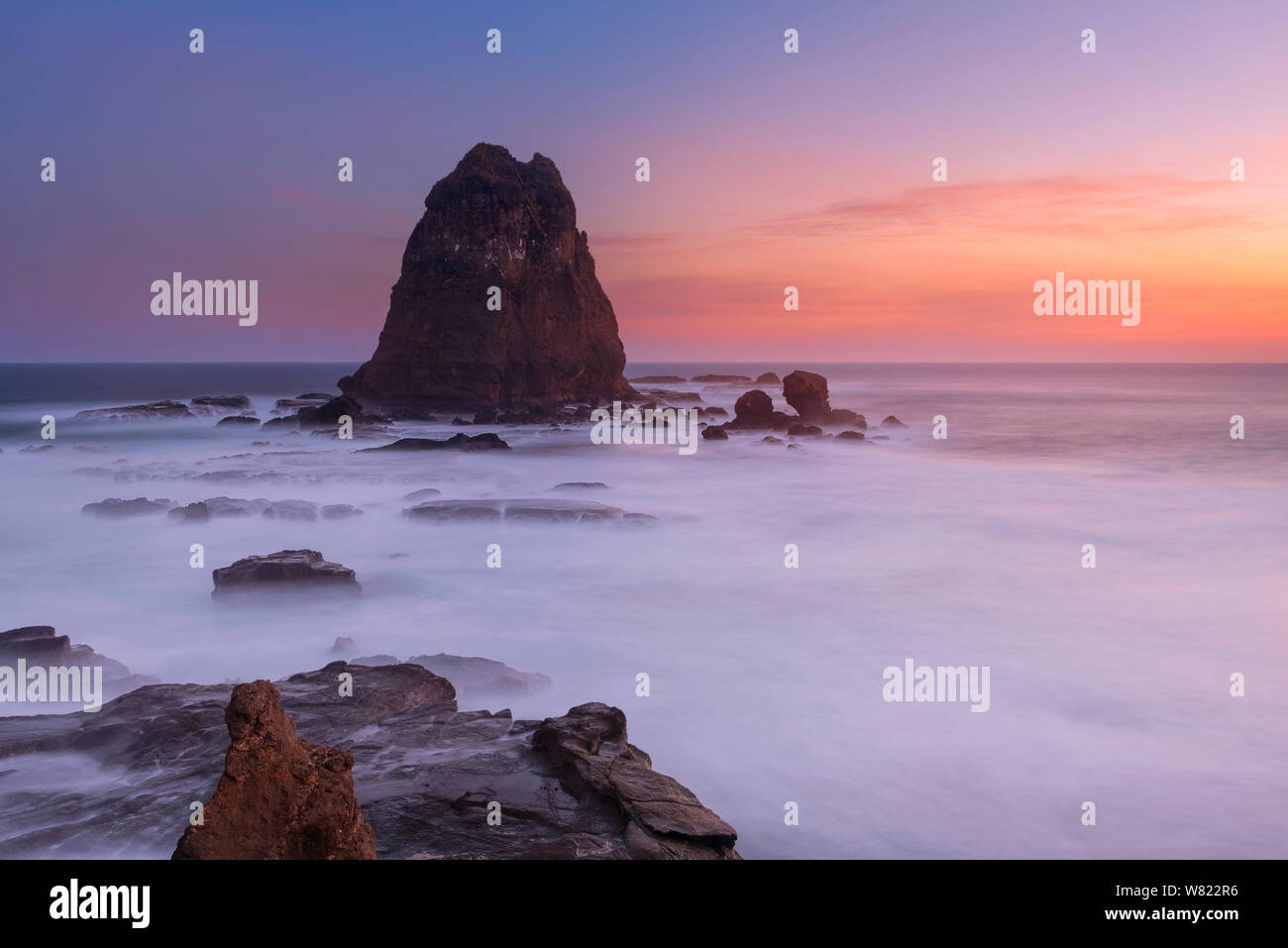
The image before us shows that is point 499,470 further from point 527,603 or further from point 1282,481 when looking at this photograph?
point 1282,481

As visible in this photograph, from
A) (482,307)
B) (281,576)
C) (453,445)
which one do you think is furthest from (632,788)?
(482,307)

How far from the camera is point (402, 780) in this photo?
5.78 metres

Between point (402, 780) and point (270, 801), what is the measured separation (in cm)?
184

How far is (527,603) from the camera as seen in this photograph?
46.3 feet

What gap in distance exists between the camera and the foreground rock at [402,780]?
16.6ft

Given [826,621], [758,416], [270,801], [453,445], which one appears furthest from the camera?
[758,416]

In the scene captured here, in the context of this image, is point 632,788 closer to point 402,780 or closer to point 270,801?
point 402,780

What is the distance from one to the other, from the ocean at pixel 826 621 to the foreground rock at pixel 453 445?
4.13 metres

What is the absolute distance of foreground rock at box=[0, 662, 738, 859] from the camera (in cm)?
507

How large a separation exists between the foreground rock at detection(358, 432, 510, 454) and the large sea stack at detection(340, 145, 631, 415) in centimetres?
1718

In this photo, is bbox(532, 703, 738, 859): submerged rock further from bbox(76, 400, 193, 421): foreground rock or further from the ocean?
bbox(76, 400, 193, 421): foreground rock

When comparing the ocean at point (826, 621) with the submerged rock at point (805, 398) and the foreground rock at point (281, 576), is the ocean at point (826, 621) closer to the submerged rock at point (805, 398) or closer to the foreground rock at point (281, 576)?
the foreground rock at point (281, 576)

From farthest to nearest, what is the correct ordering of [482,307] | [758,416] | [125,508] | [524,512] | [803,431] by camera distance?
[482,307] < [758,416] < [803,431] < [524,512] < [125,508]

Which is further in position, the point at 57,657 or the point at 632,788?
the point at 57,657
